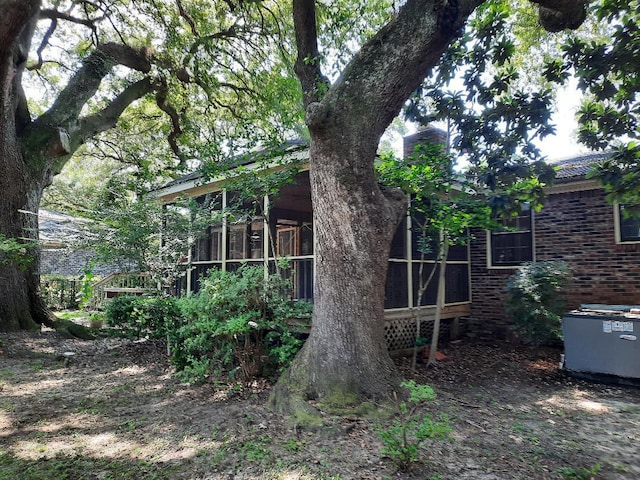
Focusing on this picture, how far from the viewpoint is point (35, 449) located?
357 centimetres

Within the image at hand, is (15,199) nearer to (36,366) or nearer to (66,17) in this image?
(36,366)

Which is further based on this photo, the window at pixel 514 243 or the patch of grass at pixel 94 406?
the window at pixel 514 243

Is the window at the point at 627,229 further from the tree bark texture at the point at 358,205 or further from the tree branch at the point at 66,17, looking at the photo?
the tree branch at the point at 66,17

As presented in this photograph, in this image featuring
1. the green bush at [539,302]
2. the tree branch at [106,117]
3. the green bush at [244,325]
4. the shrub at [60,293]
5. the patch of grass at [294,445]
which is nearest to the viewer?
the patch of grass at [294,445]

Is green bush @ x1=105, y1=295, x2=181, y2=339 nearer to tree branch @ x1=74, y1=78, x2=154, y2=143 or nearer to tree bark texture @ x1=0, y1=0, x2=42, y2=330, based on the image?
tree bark texture @ x1=0, y1=0, x2=42, y2=330

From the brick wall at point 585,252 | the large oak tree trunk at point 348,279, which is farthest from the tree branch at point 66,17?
the brick wall at point 585,252

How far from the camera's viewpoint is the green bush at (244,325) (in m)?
5.37

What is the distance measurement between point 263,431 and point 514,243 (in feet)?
25.2

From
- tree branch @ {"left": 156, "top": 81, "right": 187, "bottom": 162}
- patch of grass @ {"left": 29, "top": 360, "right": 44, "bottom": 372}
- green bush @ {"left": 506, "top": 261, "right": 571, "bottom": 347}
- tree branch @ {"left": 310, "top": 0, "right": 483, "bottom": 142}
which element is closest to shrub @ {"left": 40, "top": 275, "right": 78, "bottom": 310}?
tree branch @ {"left": 156, "top": 81, "right": 187, "bottom": 162}

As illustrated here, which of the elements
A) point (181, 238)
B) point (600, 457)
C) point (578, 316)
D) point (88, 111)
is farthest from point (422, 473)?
point (88, 111)

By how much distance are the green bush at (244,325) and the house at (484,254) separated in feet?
4.32

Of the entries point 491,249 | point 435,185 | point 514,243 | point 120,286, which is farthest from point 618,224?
point 120,286

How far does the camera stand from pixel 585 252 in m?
8.61

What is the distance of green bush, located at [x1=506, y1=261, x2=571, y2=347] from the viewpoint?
23.8 ft
